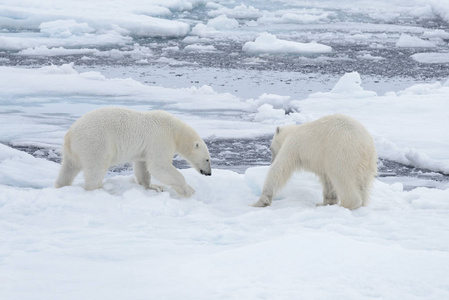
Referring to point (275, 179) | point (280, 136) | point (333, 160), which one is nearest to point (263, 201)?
point (275, 179)

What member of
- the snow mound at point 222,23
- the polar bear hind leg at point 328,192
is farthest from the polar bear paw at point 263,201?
the snow mound at point 222,23

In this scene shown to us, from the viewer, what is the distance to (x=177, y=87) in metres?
11.1

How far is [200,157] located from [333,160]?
0.96 meters

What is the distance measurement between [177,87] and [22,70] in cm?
288

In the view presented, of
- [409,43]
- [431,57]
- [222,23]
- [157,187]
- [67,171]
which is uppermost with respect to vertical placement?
[222,23]

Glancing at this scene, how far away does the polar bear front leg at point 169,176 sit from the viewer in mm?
4098

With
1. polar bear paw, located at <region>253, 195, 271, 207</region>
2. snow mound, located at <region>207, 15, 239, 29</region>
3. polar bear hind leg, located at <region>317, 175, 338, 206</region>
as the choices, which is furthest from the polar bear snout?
snow mound, located at <region>207, 15, 239, 29</region>

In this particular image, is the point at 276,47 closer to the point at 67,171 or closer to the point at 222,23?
the point at 222,23

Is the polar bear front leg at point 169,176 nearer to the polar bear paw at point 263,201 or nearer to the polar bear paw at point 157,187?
the polar bear paw at point 157,187

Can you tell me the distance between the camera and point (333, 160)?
12.9ft

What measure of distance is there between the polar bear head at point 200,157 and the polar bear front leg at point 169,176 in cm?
31

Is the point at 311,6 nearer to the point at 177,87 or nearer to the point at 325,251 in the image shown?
the point at 177,87

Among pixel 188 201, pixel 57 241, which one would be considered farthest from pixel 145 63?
pixel 57 241

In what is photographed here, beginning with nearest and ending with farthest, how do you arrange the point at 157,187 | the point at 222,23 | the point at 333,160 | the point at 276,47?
the point at 333,160, the point at 157,187, the point at 276,47, the point at 222,23
